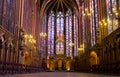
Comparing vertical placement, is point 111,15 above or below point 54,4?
below

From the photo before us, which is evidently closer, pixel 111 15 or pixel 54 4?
pixel 111 15

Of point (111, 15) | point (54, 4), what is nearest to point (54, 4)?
point (54, 4)

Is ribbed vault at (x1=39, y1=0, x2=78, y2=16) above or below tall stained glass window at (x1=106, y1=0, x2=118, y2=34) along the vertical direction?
above

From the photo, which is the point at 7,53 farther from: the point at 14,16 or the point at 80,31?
the point at 80,31

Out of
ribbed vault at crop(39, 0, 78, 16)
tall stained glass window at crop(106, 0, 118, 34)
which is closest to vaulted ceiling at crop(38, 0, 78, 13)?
ribbed vault at crop(39, 0, 78, 16)

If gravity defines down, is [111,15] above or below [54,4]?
below

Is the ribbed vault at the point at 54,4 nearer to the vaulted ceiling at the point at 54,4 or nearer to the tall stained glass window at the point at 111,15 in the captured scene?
the vaulted ceiling at the point at 54,4

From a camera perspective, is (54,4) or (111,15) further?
(54,4)

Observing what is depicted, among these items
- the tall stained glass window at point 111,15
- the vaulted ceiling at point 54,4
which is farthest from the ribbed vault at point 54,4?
the tall stained glass window at point 111,15

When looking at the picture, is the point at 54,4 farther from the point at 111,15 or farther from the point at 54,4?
the point at 111,15

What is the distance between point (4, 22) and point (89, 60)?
15.8m

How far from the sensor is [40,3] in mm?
44500

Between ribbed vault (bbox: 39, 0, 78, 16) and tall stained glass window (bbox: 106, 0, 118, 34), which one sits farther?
ribbed vault (bbox: 39, 0, 78, 16)

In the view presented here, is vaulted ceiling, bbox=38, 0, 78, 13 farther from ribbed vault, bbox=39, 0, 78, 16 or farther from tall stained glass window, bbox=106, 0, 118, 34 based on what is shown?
tall stained glass window, bbox=106, 0, 118, 34
